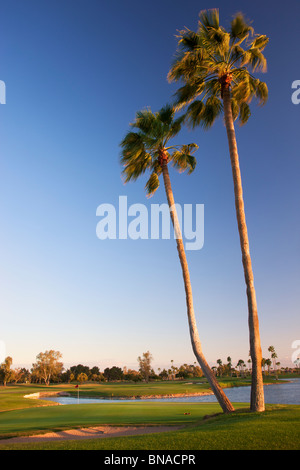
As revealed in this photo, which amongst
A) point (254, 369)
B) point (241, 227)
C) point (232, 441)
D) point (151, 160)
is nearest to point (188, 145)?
point (151, 160)

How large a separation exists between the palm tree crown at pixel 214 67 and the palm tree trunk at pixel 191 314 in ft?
11.5

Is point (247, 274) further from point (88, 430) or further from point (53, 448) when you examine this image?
point (88, 430)

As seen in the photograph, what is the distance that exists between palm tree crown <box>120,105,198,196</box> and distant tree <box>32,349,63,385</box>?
320 ft

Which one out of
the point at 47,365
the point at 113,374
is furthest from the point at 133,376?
the point at 47,365

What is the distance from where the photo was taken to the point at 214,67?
1535 cm

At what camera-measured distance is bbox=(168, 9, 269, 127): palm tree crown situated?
15.0 m

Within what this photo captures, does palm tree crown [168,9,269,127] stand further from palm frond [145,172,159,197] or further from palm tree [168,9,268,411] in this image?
palm frond [145,172,159,197]

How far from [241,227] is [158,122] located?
23.2ft

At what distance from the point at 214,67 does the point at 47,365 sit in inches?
4133

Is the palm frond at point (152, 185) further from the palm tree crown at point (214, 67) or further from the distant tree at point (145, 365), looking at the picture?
the distant tree at point (145, 365)

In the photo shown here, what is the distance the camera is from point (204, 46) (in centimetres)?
1485

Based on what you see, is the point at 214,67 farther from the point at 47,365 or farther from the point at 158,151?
the point at 47,365

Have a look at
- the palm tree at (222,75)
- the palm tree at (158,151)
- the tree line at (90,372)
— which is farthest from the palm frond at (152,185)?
the tree line at (90,372)
